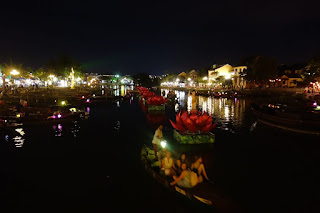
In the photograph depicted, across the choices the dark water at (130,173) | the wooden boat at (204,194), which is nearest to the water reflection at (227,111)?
the dark water at (130,173)

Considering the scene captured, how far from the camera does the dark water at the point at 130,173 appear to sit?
8375 millimetres

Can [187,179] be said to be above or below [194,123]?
below

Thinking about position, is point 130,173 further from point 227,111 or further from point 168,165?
point 227,111


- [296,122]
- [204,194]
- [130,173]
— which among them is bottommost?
[130,173]

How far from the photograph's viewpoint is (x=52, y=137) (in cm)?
1698

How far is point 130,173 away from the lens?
10.8 m

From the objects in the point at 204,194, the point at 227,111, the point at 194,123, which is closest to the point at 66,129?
the point at 194,123

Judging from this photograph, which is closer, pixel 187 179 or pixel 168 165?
pixel 187 179

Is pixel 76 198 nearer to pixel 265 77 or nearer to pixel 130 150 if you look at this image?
pixel 130 150

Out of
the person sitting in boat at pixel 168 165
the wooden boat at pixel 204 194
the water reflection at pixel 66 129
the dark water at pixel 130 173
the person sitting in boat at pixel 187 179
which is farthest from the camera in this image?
the water reflection at pixel 66 129

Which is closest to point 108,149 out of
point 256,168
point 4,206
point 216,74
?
point 4,206

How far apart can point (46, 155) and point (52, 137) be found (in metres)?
3.92

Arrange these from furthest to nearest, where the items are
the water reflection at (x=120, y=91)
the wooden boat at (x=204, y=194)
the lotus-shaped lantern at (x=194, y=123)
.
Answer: the water reflection at (x=120, y=91), the lotus-shaped lantern at (x=194, y=123), the wooden boat at (x=204, y=194)

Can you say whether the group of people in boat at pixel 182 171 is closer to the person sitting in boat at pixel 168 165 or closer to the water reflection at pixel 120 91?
the person sitting in boat at pixel 168 165
